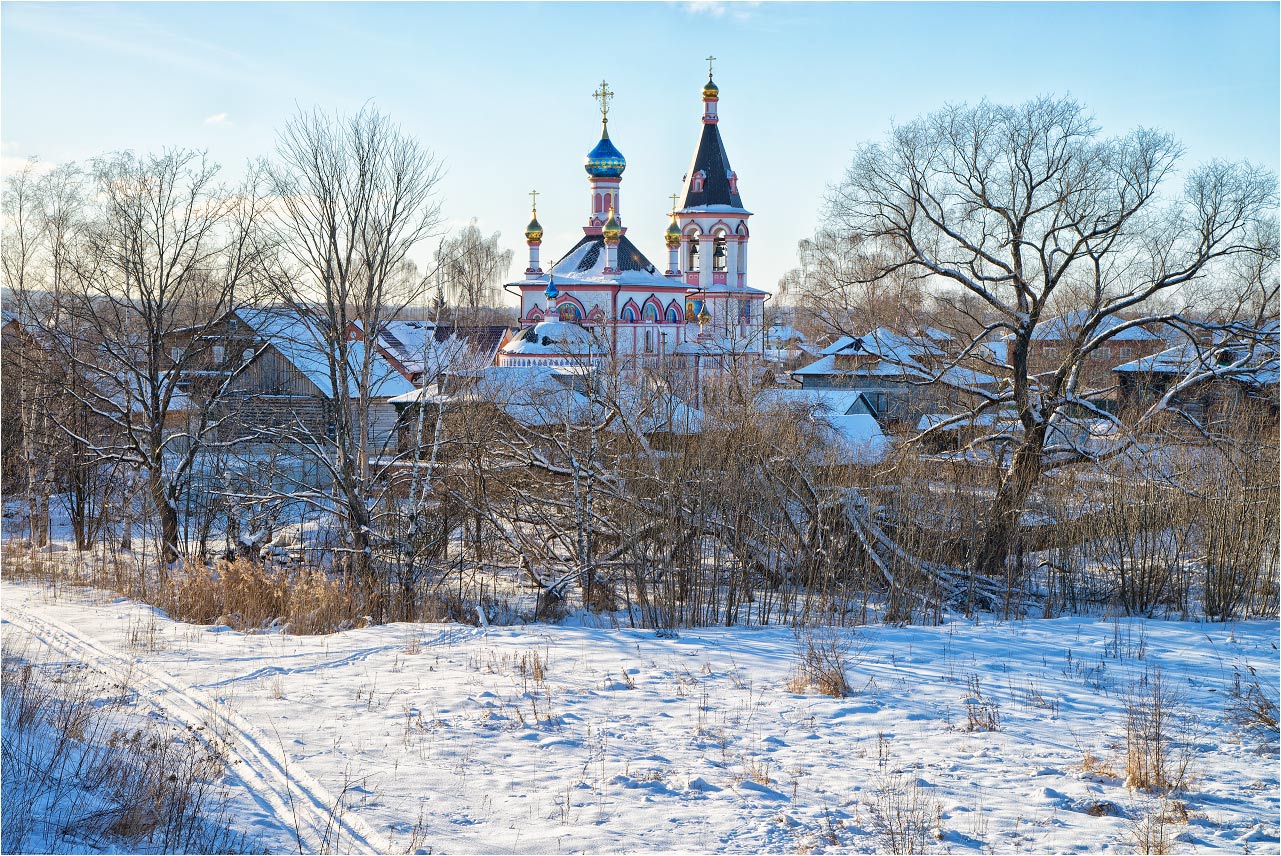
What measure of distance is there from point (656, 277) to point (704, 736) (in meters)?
40.6

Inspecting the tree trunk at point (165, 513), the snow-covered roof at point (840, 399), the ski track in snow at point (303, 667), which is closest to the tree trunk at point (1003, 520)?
the ski track in snow at point (303, 667)

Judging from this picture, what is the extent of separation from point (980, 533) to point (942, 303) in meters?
4.81

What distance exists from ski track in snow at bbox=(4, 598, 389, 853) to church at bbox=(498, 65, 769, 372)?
90.6 ft

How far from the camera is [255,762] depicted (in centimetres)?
623

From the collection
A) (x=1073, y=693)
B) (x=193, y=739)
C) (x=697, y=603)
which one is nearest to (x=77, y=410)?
(x=697, y=603)

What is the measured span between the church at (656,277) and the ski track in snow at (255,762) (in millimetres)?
27601

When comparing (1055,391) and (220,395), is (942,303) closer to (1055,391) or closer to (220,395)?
(1055,391)

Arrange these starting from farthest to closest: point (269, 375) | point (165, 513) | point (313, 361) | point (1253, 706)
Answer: point (269, 375), point (313, 361), point (165, 513), point (1253, 706)

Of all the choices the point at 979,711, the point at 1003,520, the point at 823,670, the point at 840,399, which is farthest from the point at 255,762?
the point at 840,399

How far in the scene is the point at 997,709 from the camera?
7.21 m

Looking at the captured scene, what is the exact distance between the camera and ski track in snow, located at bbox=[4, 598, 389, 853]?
522 cm

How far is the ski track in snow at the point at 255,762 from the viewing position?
205 inches

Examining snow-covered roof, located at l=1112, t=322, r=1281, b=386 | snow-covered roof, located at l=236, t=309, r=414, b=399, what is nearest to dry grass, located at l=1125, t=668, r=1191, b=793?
snow-covered roof, located at l=1112, t=322, r=1281, b=386

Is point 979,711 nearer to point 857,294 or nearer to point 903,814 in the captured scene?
point 903,814
